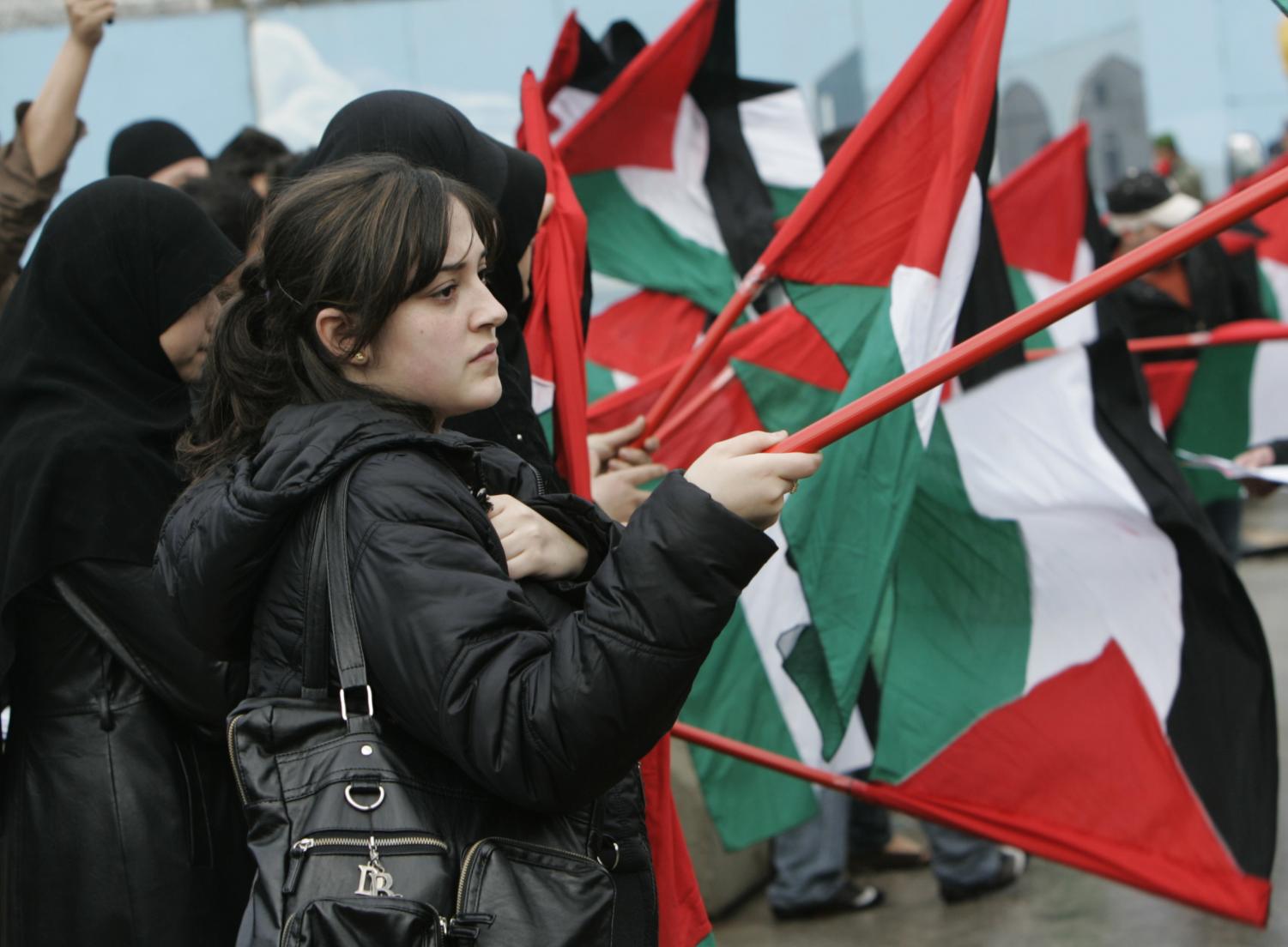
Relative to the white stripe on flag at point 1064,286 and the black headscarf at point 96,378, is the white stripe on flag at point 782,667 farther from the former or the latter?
the white stripe on flag at point 1064,286

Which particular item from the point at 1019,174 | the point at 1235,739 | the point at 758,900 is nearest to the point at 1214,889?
the point at 1235,739

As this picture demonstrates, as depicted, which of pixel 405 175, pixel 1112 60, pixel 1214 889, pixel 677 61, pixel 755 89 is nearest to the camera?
pixel 405 175

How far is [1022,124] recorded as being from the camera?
10273 mm

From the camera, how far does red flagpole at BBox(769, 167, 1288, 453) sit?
1.61 meters

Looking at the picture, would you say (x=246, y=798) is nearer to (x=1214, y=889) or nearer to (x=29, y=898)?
(x=29, y=898)

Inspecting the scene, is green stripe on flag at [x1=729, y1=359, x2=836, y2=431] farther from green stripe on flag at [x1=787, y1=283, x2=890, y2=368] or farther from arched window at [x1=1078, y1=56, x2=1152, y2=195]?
arched window at [x1=1078, y1=56, x2=1152, y2=195]

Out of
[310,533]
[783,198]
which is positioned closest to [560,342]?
[310,533]

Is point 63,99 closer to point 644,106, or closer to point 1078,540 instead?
point 644,106

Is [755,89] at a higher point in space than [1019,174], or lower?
higher

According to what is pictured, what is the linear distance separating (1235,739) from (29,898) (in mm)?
2217

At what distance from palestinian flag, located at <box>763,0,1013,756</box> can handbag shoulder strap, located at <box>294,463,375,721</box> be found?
53.2 inches

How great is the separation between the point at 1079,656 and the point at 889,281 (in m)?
0.93

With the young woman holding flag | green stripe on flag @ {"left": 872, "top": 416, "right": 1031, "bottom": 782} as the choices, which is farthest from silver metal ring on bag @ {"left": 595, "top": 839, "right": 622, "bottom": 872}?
green stripe on flag @ {"left": 872, "top": 416, "right": 1031, "bottom": 782}

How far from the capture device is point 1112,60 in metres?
10.5
